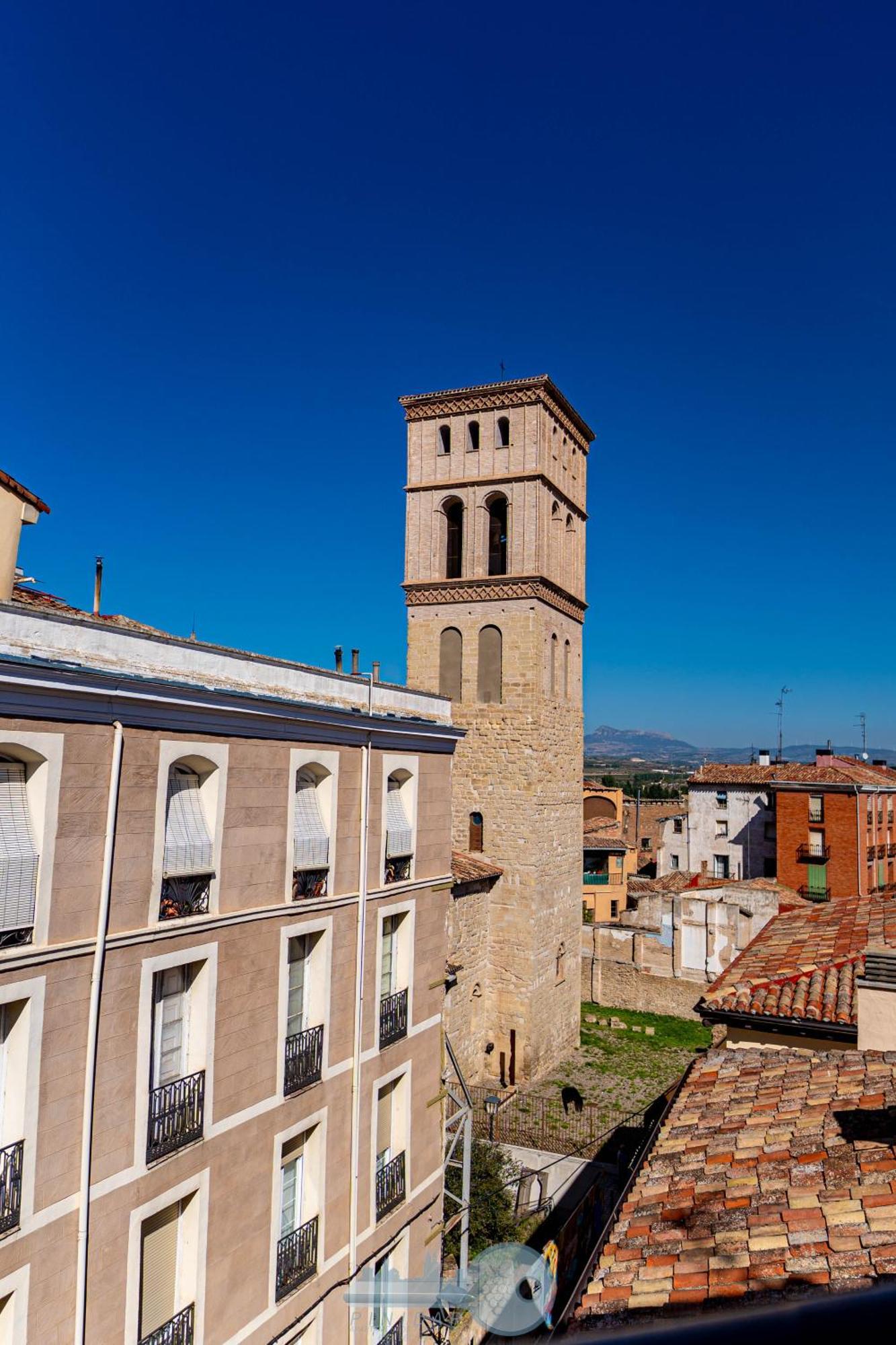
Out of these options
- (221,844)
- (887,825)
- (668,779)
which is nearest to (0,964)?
(221,844)

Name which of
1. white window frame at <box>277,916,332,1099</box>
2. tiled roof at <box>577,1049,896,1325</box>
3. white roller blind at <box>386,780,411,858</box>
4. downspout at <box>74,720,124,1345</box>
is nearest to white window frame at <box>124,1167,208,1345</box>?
downspout at <box>74,720,124,1345</box>

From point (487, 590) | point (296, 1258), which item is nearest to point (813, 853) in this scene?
point (487, 590)

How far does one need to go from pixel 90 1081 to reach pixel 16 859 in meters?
2.17

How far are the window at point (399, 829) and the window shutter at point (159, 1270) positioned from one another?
16.8 ft

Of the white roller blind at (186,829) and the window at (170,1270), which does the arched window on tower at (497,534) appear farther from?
the window at (170,1270)

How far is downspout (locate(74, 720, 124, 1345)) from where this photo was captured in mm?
8188

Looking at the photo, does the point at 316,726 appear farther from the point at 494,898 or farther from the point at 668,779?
the point at 668,779

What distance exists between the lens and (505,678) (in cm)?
2519

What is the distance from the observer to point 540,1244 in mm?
16844

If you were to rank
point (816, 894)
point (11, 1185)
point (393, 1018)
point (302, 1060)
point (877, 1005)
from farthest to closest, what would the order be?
point (816, 894)
point (393, 1018)
point (302, 1060)
point (877, 1005)
point (11, 1185)

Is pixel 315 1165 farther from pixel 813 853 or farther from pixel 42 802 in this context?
pixel 813 853

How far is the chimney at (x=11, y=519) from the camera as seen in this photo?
9.71 m

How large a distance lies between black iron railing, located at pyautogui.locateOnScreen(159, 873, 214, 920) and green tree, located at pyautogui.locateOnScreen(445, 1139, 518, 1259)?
8865 millimetres

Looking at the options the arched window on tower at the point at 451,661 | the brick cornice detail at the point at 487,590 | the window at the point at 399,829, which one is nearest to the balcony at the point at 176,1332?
the window at the point at 399,829
